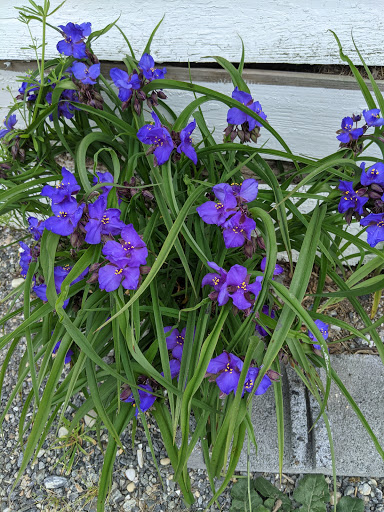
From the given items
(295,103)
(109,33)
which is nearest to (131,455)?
(295,103)

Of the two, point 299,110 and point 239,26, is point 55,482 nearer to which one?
point 299,110

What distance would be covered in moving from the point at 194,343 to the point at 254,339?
188 mm

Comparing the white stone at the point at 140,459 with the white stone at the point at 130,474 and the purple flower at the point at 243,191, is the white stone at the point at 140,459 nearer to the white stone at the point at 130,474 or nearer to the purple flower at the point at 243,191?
the white stone at the point at 130,474

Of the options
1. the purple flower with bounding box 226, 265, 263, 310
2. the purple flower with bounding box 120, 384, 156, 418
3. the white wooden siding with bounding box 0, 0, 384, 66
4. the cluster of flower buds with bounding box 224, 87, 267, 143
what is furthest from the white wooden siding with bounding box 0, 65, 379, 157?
the purple flower with bounding box 120, 384, 156, 418

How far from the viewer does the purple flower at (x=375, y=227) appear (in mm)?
962

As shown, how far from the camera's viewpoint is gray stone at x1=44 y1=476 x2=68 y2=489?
57.3 inches

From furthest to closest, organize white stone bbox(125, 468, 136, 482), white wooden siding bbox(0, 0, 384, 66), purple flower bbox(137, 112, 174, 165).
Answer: white stone bbox(125, 468, 136, 482) → white wooden siding bbox(0, 0, 384, 66) → purple flower bbox(137, 112, 174, 165)

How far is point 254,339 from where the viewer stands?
89cm

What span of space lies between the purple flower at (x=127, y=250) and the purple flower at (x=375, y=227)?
0.50m

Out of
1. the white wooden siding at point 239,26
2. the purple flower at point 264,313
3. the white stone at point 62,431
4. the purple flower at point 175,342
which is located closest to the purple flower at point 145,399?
the purple flower at point 175,342

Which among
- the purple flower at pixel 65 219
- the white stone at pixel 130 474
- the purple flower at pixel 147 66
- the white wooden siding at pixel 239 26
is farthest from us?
the white stone at pixel 130 474

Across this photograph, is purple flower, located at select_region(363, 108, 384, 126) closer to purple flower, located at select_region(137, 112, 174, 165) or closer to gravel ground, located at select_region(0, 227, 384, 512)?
purple flower, located at select_region(137, 112, 174, 165)

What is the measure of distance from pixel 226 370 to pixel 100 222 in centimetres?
44

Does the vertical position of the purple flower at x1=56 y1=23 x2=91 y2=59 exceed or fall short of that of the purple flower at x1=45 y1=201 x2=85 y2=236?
it exceeds it
